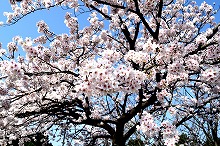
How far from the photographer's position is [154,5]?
900 centimetres

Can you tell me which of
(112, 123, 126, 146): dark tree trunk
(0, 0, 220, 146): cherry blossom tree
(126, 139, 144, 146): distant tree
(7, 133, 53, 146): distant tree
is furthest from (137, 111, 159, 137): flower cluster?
(7, 133, 53, 146): distant tree

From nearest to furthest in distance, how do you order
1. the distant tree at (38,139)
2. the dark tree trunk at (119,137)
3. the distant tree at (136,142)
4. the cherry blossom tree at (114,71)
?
the cherry blossom tree at (114,71) < the dark tree trunk at (119,137) < the distant tree at (136,142) < the distant tree at (38,139)

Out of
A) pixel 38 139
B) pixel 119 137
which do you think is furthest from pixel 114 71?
pixel 38 139

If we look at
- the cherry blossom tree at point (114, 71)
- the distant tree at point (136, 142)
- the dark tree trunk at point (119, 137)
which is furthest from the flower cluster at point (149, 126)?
the distant tree at point (136, 142)

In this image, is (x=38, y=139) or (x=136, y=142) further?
(x=136, y=142)

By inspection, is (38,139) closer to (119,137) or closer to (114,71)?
(119,137)

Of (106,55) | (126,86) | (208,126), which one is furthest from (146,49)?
(208,126)

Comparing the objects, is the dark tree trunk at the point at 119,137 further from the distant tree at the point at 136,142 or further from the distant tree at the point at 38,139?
the distant tree at the point at 38,139

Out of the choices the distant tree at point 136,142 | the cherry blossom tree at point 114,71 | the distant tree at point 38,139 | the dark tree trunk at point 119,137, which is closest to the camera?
the cherry blossom tree at point 114,71

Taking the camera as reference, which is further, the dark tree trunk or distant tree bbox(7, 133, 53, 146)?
distant tree bbox(7, 133, 53, 146)

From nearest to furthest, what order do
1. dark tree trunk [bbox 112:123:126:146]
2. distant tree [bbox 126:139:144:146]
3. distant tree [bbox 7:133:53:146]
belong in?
dark tree trunk [bbox 112:123:126:146] < distant tree [bbox 126:139:144:146] < distant tree [bbox 7:133:53:146]

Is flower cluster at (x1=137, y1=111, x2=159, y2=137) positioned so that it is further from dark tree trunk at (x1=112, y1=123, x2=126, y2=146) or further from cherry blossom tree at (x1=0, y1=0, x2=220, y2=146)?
dark tree trunk at (x1=112, y1=123, x2=126, y2=146)

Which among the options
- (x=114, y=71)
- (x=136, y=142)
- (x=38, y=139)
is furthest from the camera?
(x=136, y=142)

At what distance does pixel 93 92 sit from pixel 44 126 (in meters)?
7.28
